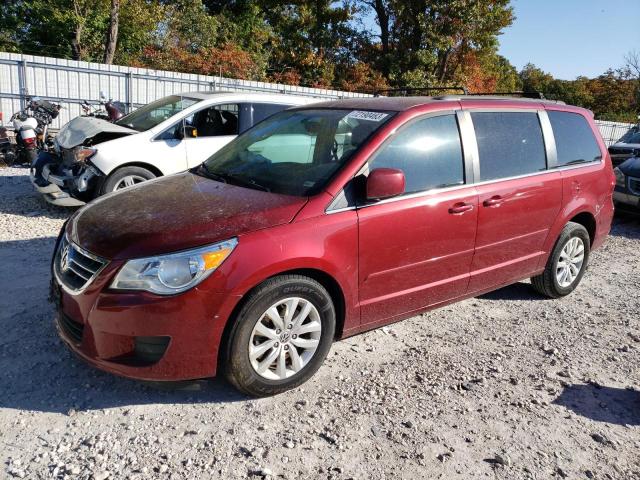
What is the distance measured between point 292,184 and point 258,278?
80 cm

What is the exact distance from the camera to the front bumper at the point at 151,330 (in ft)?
8.99

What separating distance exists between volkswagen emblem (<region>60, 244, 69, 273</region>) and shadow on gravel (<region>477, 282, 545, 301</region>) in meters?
3.52

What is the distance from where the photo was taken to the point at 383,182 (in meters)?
3.24

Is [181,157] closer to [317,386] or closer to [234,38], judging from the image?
[317,386]

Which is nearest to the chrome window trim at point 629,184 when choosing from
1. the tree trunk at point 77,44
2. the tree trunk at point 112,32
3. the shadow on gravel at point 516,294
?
the shadow on gravel at point 516,294

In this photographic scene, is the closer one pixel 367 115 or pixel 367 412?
pixel 367 412

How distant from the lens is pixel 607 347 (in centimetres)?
410

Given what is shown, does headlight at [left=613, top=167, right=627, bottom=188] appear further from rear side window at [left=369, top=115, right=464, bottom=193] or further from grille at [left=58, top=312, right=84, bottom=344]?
grille at [left=58, top=312, right=84, bottom=344]

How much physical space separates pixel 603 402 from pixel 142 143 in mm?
5779

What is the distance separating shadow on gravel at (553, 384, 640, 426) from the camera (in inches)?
125

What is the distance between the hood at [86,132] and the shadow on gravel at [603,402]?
5.85 m

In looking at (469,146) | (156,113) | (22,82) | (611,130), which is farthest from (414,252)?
(611,130)

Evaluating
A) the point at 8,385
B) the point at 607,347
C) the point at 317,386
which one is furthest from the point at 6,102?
the point at 607,347

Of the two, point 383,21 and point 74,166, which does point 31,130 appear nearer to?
point 74,166
